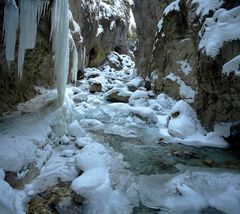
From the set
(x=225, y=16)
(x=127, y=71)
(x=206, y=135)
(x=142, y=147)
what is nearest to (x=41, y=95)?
(x=142, y=147)

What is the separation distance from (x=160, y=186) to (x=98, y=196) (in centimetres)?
140

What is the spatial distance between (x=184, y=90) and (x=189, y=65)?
1198 millimetres

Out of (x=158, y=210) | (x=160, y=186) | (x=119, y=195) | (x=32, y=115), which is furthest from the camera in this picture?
(x=32, y=115)

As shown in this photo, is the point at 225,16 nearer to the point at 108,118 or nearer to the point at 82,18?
the point at 108,118

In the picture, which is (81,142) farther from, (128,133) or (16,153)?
(128,133)

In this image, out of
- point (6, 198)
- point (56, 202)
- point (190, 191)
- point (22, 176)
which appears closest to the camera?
point (6, 198)

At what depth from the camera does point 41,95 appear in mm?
8992

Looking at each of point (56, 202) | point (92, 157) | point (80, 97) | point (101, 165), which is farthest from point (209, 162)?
point (80, 97)

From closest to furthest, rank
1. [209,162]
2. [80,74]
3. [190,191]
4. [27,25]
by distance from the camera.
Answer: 1. [190,191]
2. [27,25]
3. [209,162]
4. [80,74]

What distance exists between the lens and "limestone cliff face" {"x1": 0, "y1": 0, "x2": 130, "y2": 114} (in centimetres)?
728

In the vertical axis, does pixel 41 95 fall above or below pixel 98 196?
above

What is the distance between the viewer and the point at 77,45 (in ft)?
54.3

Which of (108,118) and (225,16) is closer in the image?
(225,16)

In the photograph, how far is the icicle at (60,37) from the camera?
725cm
